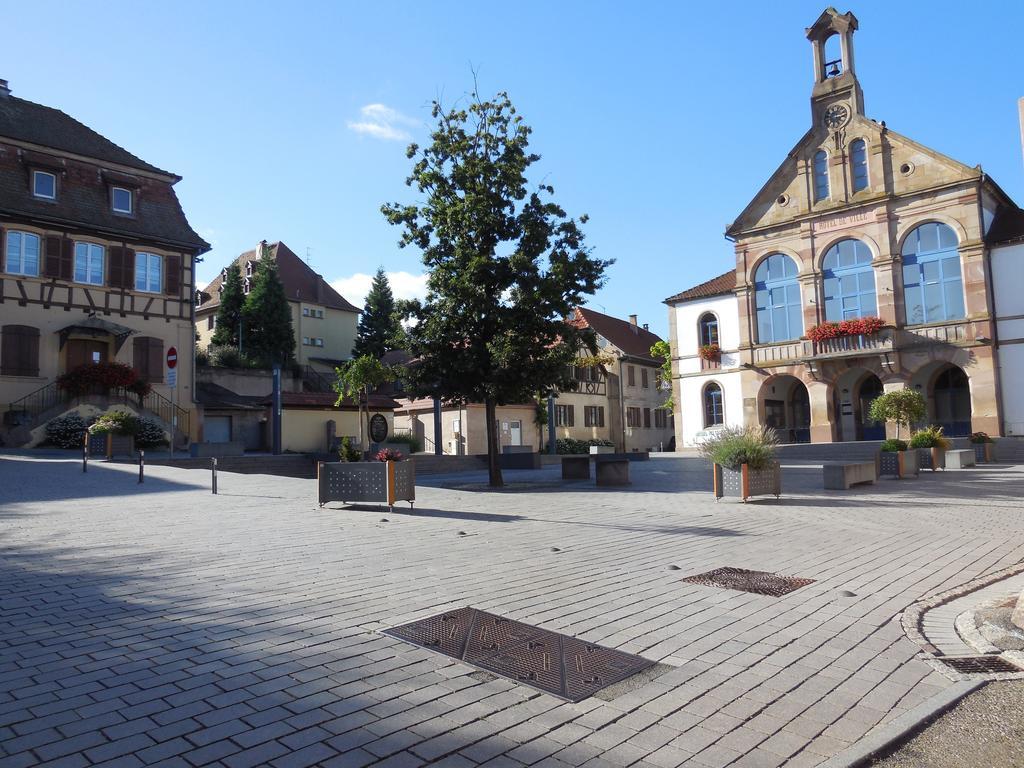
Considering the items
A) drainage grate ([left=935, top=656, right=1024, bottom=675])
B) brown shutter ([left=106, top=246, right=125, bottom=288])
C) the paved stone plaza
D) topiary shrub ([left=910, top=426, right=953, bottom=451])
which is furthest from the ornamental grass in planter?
brown shutter ([left=106, top=246, right=125, bottom=288])

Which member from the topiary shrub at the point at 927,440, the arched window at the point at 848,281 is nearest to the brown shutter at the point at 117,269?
the topiary shrub at the point at 927,440

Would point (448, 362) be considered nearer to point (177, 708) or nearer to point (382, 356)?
point (177, 708)

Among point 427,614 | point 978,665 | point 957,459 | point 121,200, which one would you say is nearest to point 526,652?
point 427,614

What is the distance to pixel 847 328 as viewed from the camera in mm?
34969

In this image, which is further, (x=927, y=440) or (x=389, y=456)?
(x=927, y=440)

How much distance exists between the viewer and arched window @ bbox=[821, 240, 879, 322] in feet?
117

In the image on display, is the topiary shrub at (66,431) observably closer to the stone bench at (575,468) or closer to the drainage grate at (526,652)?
the stone bench at (575,468)

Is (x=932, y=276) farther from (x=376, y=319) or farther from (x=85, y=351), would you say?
(x=376, y=319)

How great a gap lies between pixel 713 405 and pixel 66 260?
30.4 m

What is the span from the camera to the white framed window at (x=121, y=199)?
1164 inches

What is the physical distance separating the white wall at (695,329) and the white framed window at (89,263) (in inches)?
1101

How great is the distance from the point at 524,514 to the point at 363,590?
5883 millimetres

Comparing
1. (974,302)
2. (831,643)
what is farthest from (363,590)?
(974,302)

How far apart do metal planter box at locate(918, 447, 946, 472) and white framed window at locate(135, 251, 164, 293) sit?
2746 centimetres
